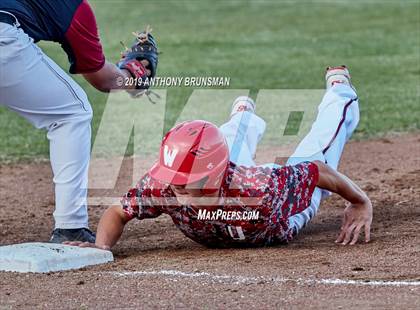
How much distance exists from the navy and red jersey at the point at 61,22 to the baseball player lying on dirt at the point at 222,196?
0.92 metres

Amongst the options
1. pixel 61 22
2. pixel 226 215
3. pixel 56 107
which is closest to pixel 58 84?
pixel 56 107

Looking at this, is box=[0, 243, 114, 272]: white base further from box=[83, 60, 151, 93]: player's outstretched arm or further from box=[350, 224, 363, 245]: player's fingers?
box=[350, 224, 363, 245]: player's fingers

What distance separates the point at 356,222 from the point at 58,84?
6.99 ft

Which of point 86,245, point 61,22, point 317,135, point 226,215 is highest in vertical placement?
point 61,22

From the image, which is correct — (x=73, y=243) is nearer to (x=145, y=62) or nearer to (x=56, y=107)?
(x=56, y=107)

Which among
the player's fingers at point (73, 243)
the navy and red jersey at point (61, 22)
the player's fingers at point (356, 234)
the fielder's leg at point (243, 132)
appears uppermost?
the navy and red jersey at point (61, 22)

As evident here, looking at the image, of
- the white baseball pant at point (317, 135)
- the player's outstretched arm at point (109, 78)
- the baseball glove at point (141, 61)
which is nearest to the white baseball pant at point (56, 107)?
the player's outstretched arm at point (109, 78)

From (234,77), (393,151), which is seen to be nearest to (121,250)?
(393,151)

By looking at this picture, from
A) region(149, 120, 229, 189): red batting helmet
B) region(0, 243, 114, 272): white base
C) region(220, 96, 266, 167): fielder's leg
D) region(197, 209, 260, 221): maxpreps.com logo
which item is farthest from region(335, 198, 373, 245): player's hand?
region(0, 243, 114, 272): white base

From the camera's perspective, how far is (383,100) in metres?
13.6

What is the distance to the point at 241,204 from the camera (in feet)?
19.8

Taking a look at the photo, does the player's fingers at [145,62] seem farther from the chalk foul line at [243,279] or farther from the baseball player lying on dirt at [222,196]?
the chalk foul line at [243,279]

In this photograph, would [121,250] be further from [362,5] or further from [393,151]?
[362,5]

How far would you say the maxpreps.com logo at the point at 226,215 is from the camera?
6.05 metres
